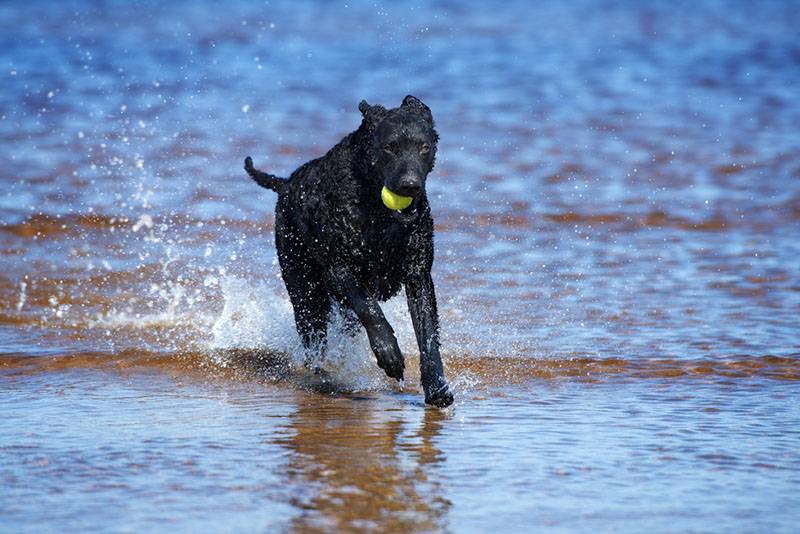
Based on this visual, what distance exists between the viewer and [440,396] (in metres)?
5.79

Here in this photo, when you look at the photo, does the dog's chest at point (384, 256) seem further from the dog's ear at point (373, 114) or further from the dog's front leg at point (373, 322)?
the dog's ear at point (373, 114)

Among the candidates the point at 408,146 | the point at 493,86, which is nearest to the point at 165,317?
the point at 408,146

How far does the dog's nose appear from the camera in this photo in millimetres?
5520

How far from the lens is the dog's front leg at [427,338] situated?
19.1 feet

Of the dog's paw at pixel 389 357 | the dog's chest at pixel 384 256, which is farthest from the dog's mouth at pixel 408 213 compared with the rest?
the dog's paw at pixel 389 357

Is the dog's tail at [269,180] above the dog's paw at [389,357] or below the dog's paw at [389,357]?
above

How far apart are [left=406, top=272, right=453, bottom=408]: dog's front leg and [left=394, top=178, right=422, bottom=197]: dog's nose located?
624 millimetres

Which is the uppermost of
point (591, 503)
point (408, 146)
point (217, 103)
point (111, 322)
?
point (217, 103)

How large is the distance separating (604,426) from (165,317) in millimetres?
3518

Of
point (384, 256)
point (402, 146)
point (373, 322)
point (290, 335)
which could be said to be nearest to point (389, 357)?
point (373, 322)

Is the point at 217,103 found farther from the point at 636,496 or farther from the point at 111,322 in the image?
the point at 636,496

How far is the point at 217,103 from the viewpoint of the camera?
57.5 feet

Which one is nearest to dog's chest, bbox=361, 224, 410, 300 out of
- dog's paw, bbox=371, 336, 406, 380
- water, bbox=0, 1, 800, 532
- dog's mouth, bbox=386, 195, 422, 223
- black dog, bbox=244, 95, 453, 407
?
black dog, bbox=244, 95, 453, 407

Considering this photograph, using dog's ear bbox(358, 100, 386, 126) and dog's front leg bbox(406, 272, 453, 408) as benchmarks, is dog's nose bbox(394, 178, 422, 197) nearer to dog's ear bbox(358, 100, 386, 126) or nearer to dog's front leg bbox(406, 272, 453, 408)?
dog's ear bbox(358, 100, 386, 126)
